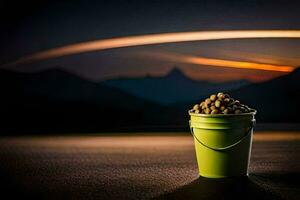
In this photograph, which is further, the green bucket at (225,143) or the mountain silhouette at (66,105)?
the mountain silhouette at (66,105)

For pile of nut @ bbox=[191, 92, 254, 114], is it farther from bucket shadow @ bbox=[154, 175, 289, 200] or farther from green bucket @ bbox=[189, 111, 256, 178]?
bucket shadow @ bbox=[154, 175, 289, 200]

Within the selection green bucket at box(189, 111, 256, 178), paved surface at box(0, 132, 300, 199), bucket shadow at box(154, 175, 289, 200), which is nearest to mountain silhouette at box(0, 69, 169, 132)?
paved surface at box(0, 132, 300, 199)

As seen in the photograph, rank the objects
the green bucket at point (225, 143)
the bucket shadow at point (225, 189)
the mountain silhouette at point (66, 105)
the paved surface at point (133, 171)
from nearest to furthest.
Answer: the bucket shadow at point (225, 189), the paved surface at point (133, 171), the green bucket at point (225, 143), the mountain silhouette at point (66, 105)

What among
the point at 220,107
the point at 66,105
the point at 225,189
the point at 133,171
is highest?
the point at 220,107

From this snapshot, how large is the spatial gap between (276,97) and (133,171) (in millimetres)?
10561

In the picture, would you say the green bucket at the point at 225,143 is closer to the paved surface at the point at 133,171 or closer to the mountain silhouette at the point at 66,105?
the paved surface at the point at 133,171

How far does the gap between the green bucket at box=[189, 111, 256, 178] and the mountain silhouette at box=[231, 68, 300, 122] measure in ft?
31.5

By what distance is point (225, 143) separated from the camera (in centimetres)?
634

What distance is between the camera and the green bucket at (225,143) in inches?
248

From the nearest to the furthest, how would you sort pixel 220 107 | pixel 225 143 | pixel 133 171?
pixel 225 143 → pixel 220 107 → pixel 133 171

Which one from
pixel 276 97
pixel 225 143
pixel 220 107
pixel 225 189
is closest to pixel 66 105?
pixel 276 97

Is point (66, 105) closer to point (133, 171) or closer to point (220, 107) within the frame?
point (133, 171)

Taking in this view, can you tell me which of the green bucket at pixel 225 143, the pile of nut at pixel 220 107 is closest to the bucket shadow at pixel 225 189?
the green bucket at pixel 225 143

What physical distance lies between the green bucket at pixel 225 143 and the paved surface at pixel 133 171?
21cm
